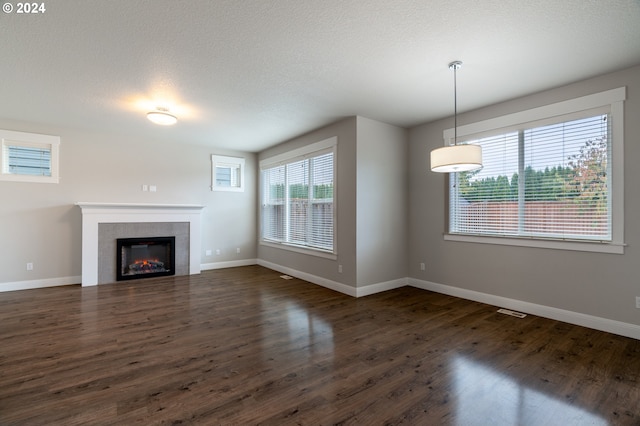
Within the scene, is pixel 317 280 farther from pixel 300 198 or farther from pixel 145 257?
pixel 145 257

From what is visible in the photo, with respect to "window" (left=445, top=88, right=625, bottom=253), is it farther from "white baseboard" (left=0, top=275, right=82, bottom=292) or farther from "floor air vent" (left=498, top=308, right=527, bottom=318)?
"white baseboard" (left=0, top=275, right=82, bottom=292)

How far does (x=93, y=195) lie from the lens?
547 cm

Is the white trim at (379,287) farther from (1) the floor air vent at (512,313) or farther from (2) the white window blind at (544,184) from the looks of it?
(1) the floor air vent at (512,313)

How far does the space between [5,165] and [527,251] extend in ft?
25.8

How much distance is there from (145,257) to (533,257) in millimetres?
6404

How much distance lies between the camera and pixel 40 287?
4.97 metres

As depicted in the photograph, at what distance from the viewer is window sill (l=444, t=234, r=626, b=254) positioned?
10.3 ft

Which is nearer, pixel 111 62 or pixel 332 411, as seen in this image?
pixel 332 411

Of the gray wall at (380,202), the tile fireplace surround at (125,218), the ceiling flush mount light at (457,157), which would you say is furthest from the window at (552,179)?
the tile fireplace surround at (125,218)

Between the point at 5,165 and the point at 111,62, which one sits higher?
the point at 111,62

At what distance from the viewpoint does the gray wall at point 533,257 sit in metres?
3.02

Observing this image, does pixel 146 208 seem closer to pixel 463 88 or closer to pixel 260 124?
pixel 260 124

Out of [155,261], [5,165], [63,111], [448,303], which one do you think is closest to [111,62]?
[63,111]

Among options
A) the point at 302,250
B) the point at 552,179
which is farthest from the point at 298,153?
the point at 552,179
